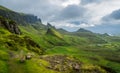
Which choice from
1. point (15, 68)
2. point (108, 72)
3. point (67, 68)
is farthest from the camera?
point (108, 72)

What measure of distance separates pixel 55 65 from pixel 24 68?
2410cm

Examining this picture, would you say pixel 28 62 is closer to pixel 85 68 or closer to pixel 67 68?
pixel 67 68

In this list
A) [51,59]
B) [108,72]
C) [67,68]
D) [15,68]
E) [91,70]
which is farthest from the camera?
[108,72]

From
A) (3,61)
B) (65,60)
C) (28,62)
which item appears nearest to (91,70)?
(65,60)

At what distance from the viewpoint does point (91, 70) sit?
6634 inches

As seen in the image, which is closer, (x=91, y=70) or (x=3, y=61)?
(x=3, y=61)

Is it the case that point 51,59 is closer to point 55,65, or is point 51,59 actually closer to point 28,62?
point 55,65

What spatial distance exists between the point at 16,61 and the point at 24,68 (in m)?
12.5

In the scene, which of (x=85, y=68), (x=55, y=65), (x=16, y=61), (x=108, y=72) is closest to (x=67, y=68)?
(x=55, y=65)

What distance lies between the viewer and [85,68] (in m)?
163

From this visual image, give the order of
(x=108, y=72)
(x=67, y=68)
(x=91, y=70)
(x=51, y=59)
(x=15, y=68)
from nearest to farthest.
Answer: (x=15, y=68) < (x=67, y=68) < (x=51, y=59) < (x=91, y=70) < (x=108, y=72)

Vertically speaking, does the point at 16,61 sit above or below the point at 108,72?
above

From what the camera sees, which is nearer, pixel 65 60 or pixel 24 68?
pixel 24 68

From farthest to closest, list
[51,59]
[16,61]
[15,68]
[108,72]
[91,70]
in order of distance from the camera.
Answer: [108,72] < [91,70] < [51,59] < [16,61] < [15,68]
